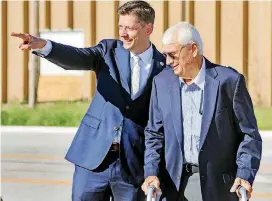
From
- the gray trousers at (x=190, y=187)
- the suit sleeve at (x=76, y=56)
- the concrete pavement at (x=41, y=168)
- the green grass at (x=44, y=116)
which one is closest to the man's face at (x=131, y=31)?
the suit sleeve at (x=76, y=56)

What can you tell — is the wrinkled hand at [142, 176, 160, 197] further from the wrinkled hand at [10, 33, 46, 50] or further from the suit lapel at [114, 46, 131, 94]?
the wrinkled hand at [10, 33, 46, 50]

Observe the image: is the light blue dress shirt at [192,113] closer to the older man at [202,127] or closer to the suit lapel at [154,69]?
the older man at [202,127]

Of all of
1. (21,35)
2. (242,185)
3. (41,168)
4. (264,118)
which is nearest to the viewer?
(242,185)

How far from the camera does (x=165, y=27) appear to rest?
28078mm

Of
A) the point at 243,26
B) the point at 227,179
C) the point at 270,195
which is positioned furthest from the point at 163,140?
the point at 243,26

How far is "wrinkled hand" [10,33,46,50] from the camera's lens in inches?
179

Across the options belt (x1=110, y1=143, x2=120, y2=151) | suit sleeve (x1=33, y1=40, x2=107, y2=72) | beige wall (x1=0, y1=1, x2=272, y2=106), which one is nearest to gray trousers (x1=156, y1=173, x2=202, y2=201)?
belt (x1=110, y1=143, x2=120, y2=151)

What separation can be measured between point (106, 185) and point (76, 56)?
87 centimetres

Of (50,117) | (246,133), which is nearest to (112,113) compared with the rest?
(246,133)

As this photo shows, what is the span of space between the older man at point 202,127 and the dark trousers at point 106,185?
1.77 feet

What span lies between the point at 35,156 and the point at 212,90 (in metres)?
11.1

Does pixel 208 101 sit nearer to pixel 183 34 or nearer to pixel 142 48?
pixel 183 34

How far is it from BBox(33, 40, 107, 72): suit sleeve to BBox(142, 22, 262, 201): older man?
837mm

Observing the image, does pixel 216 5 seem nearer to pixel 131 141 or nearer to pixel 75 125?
pixel 75 125
